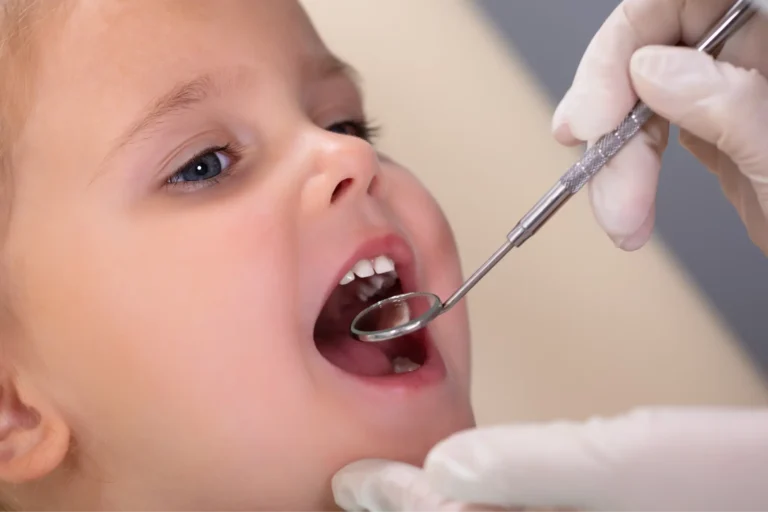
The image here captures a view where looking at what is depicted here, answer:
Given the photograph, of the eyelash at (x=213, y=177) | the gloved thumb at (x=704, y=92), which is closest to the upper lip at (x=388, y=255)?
the eyelash at (x=213, y=177)

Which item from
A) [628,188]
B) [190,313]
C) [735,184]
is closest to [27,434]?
[190,313]

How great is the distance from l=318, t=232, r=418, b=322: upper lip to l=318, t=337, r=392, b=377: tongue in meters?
0.07

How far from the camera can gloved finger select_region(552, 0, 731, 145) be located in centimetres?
61

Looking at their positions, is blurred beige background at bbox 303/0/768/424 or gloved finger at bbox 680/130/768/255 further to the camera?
blurred beige background at bbox 303/0/768/424

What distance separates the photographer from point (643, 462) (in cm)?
44

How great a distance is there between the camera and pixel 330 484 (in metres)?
0.63

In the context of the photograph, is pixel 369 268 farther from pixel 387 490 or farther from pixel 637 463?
pixel 637 463

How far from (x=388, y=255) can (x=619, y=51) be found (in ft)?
0.88

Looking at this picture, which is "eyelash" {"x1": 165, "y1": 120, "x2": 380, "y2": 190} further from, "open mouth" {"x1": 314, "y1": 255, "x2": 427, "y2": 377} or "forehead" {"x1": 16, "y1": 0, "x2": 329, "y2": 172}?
"open mouth" {"x1": 314, "y1": 255, "x2": 427, "y2": 377}

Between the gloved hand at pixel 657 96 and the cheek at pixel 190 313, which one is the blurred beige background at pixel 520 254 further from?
the cheek at pixel 190 313

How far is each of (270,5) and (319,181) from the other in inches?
7.6

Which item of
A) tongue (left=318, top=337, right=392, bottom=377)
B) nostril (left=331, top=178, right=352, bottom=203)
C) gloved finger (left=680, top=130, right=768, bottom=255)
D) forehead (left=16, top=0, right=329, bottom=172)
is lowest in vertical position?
Answer: gloved finger (left=680, top=130, right=768, bottom=255)

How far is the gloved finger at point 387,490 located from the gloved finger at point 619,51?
1.05 ft

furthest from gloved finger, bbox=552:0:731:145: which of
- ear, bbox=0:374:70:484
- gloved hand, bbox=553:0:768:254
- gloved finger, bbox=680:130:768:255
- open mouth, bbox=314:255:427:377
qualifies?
ear, bbox=0:374:70:484
